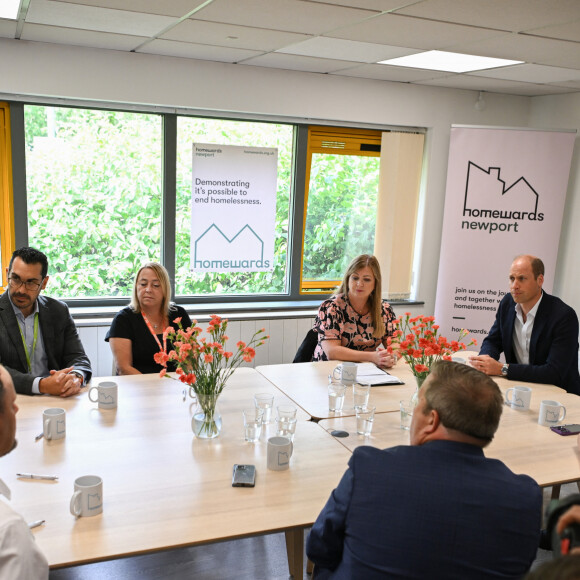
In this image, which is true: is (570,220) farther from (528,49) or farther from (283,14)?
(283,14)

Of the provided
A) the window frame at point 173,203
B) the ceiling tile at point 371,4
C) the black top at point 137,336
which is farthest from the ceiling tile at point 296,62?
the black top at point 137,336

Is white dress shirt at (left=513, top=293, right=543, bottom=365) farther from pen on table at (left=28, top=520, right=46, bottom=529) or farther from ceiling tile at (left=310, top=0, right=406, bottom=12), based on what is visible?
pen on table at (left=28, top=520, right=46, bottom=529)

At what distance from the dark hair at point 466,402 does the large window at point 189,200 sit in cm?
385

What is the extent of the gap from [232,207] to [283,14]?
225 centimetres

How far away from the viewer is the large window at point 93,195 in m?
4.74

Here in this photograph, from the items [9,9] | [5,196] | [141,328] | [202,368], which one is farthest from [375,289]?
[5,196]

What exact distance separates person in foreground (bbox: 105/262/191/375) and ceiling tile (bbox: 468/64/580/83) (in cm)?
293

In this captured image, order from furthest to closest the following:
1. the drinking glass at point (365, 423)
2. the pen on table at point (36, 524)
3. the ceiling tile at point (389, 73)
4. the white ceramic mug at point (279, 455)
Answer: the ceiling tile at point (389, 73), the drinking glass at point (365, 423), the white ceramic mug at point (279, 455), the pen on table at point (36, 524)

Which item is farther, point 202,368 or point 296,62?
point 296,62

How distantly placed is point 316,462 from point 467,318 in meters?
3.60

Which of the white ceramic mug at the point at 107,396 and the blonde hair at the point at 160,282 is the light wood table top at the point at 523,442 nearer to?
the white ceramic mug at the point at 107,396

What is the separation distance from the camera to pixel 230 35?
3.81 metres

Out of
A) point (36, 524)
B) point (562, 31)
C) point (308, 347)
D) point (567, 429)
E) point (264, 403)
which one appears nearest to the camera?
point (36, 524)

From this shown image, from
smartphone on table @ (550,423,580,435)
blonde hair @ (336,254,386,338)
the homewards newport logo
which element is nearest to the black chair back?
blonde hair @ (336,254,386,338)
